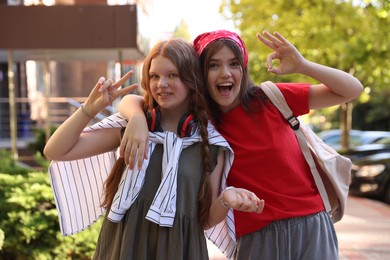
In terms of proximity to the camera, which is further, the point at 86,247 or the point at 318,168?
the point at 86,247

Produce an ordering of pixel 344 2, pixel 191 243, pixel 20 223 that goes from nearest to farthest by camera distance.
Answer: pixel 191 243 → pixel 20 223 → pixel 344 2

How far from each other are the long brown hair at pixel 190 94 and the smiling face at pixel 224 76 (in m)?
0.07

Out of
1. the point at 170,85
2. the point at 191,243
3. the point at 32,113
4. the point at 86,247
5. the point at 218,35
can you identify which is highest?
the point at 218,35

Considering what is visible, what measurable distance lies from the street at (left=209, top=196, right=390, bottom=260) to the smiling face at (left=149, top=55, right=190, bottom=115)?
3.83 metres

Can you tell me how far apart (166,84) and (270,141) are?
58 centimetres

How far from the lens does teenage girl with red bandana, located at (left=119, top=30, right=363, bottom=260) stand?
231cm

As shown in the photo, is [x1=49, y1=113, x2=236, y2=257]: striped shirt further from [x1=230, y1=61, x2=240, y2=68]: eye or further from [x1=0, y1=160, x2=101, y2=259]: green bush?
[x1=0, y1=160, x2=101, y2=259]: green bush

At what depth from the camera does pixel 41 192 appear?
4520 millimetres

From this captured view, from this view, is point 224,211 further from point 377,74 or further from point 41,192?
point 377,74

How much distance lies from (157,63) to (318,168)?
0.96 m

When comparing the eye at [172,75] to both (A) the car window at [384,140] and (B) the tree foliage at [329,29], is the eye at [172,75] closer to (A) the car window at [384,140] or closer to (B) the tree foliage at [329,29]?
(B) the tree foliage at [329,29]

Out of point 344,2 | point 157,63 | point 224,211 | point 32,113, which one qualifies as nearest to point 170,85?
point 157,63

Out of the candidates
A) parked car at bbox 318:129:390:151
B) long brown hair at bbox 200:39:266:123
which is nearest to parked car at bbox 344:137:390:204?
parked car at bbox 318:129:390:151

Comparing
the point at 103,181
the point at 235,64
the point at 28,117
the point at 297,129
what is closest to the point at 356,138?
the point at 28,117
